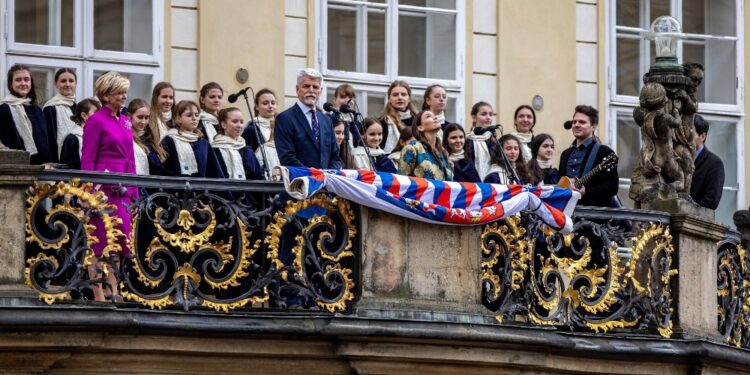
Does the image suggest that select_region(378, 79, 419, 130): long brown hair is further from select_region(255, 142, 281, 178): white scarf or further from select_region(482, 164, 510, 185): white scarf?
select_region(255, 142, 281, 178): white scarf

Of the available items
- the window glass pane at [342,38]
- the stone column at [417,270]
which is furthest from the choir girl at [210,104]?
the window glass pane at [342,38]

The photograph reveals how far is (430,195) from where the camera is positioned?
21.1 metres

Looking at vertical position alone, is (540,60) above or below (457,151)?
above

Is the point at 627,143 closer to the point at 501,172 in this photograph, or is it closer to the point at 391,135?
the point at 501,172

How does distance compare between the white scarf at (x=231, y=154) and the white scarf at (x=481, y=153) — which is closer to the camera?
the white scarf at (x=231, y=154)

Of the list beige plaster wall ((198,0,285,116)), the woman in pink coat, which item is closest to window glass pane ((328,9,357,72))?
beige plaster wall ((198,0,285,116))

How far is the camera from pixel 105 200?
20422 millimetres

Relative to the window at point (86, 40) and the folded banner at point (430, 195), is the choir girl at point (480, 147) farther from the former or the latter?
the window at point (86, 40)

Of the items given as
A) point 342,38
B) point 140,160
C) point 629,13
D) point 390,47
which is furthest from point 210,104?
point 629,13

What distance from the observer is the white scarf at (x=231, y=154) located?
73.0ft

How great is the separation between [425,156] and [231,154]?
5.38ft

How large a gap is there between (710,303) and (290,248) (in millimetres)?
3897

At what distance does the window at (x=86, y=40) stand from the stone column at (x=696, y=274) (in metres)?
4.87

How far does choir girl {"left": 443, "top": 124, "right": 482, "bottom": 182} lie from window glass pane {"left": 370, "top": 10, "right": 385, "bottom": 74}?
2.99 m
